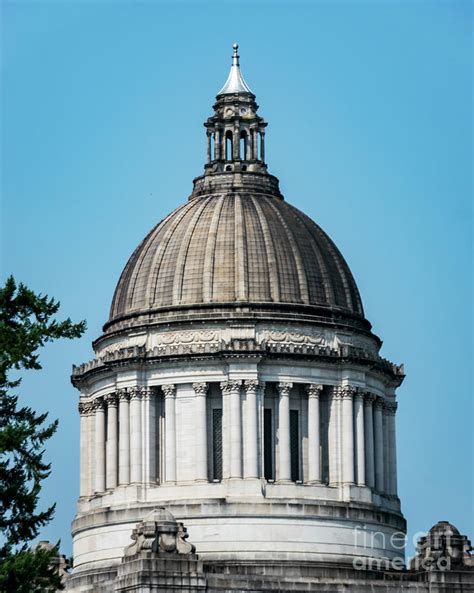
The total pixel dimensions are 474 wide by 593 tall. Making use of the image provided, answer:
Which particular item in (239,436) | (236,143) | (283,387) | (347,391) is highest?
(236,143)

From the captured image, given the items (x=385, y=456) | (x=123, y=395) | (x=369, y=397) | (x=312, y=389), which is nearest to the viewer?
(x=312, y=389)

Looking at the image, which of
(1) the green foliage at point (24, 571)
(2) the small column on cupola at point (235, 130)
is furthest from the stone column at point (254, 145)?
(1) the green foliage at point (24, 571)

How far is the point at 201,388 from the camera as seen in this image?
11969 centimetres

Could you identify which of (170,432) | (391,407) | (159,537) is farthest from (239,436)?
(391,407)

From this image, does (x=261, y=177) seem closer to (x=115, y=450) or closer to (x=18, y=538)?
(x=115, y=450)

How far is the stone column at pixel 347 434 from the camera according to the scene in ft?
395

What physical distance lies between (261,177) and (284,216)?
120 inches

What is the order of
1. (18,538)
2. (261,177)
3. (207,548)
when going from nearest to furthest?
(18,538)
(207,548)
(261,177)

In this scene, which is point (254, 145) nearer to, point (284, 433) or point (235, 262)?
point (235, 262)

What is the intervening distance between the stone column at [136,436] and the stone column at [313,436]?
319 inches

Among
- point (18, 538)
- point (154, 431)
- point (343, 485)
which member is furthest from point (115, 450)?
point (18, 538)

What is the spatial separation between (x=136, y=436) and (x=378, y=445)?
40.2ft

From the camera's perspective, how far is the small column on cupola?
126 m

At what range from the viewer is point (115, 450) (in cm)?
12225
